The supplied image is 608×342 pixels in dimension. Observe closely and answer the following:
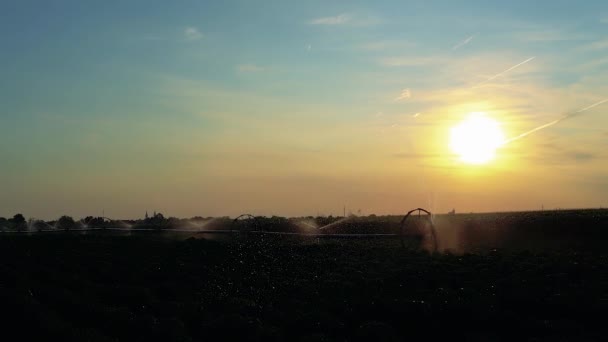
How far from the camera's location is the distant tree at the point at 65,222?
264 ft

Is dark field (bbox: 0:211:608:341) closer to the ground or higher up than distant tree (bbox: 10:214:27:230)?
closer to the ground

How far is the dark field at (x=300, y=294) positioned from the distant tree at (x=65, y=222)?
4474 centimetres

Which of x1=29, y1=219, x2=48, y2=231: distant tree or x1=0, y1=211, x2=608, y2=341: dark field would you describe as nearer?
x1=0, y1=211, x2=608, y2=341: dark field

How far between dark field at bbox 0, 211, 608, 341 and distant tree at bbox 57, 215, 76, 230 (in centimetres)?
4474

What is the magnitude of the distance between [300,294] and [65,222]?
2679 inches

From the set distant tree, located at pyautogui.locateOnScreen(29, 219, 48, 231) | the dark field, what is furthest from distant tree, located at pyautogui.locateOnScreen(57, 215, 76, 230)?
the dark field

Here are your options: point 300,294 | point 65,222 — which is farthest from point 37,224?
point 300,294

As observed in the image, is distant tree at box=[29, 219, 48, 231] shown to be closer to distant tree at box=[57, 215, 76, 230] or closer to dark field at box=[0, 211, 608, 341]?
distant tree at box=[57, 215, 76, 230]

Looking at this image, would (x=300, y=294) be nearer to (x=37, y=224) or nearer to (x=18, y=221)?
(x=37, y=224)

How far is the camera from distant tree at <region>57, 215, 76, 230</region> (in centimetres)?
8038

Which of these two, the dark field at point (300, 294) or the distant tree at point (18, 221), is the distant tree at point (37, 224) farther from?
the dark field at point (300, 294)

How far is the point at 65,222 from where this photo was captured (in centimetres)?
8250

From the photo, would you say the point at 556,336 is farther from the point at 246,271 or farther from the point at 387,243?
the point at 387,243

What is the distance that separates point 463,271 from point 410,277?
314 centimetres
